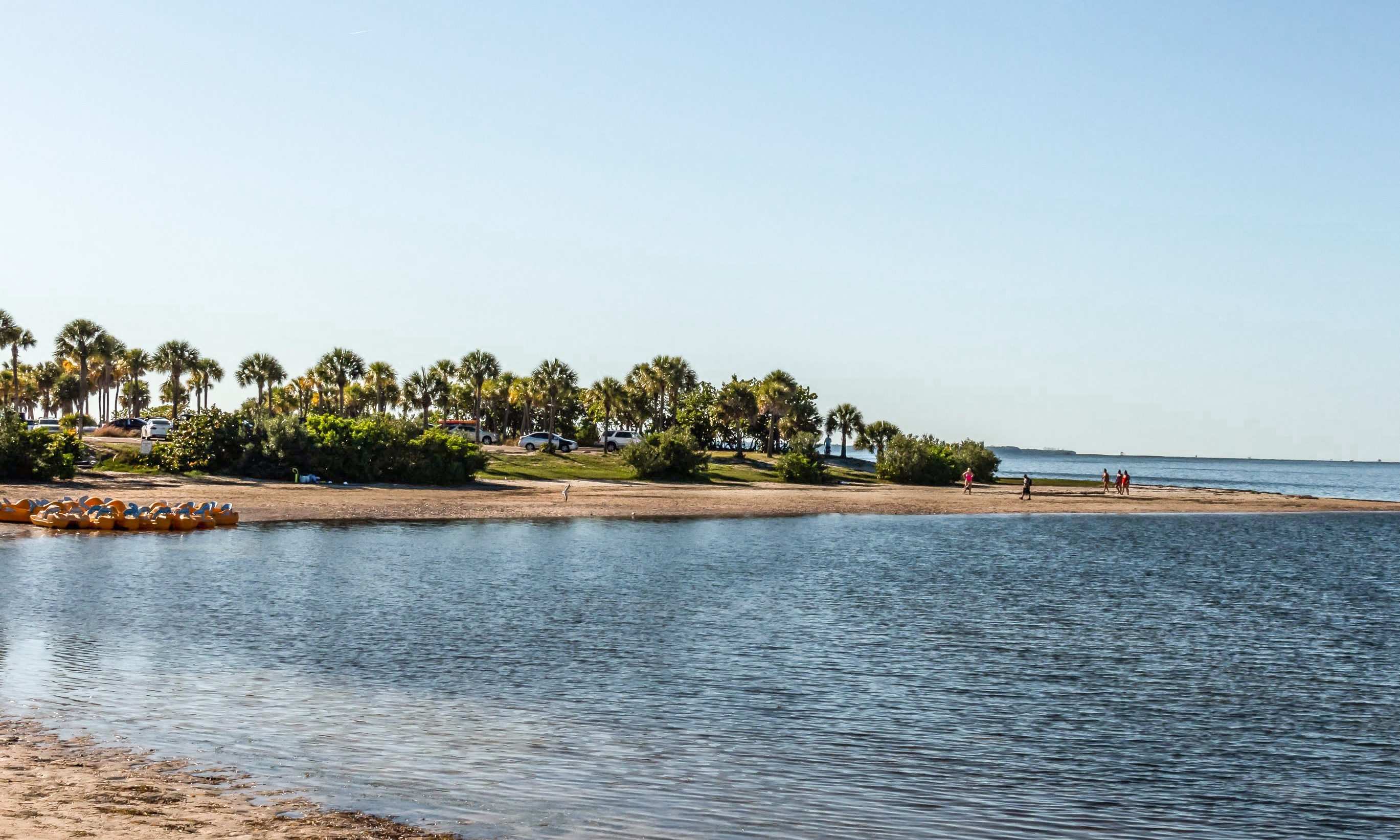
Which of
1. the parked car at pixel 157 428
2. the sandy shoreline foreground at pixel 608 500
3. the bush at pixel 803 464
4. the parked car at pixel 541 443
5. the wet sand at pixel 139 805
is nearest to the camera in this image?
the wet sand at pixel 139 805

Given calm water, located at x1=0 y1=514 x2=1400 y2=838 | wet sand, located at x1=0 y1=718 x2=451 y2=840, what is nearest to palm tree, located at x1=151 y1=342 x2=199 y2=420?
calm water, located at x1=0 y1=514 x2=1400 y2=838

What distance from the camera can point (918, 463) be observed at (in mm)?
90375

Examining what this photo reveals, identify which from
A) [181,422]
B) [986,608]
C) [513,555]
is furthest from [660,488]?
[986,608]

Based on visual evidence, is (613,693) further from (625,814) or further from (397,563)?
(397,563)

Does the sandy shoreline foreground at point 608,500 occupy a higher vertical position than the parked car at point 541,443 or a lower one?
lower

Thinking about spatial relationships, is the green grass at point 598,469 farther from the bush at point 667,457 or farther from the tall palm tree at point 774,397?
the tall palm tree at point 774,397

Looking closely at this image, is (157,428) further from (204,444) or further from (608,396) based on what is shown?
(608,396)

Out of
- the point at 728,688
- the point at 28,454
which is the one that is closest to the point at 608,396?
the point at 28,454

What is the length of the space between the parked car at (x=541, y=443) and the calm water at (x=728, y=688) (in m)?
61.7

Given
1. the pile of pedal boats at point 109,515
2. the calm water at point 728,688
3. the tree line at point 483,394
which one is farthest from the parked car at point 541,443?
the calm water at point 728,688

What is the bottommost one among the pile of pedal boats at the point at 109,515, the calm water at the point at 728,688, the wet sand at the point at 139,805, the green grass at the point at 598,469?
the calm water at the point at 728,688

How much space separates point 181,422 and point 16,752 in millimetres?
54748

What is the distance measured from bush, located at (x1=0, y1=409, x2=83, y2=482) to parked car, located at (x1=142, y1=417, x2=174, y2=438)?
13.7 metres

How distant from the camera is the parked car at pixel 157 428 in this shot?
6931cm
